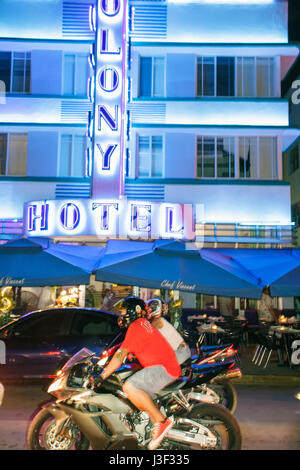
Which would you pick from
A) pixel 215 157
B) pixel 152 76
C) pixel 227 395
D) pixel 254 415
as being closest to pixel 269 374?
pixel 254 415

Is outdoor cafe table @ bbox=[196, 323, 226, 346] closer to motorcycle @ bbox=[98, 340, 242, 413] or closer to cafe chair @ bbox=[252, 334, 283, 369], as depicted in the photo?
cafe chair @ bbox=[252, 334, 283, 369]

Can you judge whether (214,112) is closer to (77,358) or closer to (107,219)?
(107,219)

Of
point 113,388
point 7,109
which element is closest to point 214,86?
point 7,109

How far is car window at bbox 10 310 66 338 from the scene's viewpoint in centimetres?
952

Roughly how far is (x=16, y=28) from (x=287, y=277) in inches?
558

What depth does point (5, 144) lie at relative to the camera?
17.8m

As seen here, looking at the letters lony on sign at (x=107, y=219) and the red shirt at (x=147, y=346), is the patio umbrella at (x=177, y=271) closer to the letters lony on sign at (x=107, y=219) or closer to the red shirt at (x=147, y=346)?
the letters lony on sign at (x=107, y=219)

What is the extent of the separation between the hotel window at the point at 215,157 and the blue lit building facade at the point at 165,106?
37 millimetres

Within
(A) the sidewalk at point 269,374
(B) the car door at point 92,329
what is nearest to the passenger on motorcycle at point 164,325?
(B) the car door at point 92,329

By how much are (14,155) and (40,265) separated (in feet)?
26.1

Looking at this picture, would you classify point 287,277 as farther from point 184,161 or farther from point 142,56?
point 142,56

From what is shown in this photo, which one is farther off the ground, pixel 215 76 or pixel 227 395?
pixel 215 76

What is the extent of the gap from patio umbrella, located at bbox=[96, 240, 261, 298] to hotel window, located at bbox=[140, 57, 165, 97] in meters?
8.49

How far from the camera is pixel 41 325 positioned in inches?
380
